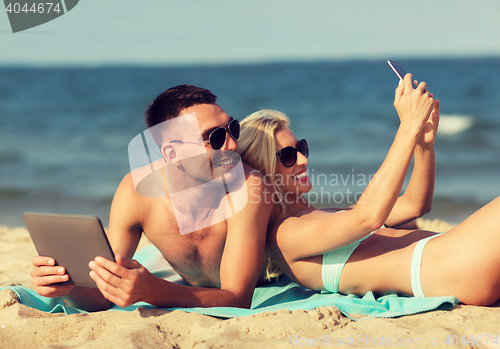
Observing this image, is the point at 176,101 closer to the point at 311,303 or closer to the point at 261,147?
the point at 261,147

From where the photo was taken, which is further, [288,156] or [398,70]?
[288,156]

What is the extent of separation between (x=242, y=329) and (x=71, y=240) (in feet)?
3.40

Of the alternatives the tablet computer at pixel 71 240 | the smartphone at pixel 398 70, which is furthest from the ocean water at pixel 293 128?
the tablet computer at pixel 71 240

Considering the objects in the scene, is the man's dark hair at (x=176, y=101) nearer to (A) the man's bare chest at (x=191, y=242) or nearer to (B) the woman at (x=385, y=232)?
(B) the woman at (x=385, y=232)

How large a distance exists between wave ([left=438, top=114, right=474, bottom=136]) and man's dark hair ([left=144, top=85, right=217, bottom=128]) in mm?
10127

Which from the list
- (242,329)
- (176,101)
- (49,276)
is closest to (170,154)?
(176,101)

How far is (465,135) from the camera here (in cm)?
1099

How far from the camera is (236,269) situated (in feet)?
8.38

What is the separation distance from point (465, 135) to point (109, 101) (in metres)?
13.7

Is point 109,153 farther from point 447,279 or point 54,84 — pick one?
point 54,84

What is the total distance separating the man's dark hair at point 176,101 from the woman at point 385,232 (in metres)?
0.40

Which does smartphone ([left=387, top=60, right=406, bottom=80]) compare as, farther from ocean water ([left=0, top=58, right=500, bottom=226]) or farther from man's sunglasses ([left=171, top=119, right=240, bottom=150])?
ocean water ([left=0, top=58, right=500, bottom=226])

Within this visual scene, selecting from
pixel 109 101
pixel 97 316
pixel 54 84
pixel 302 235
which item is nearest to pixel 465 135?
pixel 302 235

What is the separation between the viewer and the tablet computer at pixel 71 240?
7.02 ft
